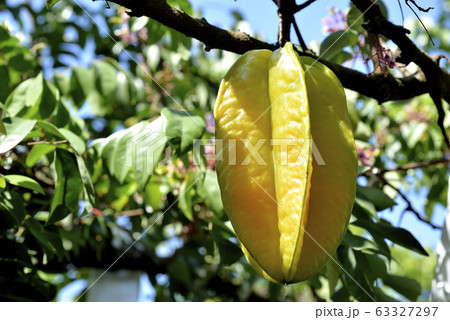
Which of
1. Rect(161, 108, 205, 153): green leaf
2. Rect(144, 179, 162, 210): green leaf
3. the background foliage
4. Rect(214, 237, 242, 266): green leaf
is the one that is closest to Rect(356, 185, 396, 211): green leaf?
the background foliage

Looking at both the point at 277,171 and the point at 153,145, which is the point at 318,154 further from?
the point at 153,145

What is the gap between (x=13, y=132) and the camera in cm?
118

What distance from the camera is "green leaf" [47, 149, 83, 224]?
4.16 ft

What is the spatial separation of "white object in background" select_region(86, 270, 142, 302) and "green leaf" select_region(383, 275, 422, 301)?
1.34 meters

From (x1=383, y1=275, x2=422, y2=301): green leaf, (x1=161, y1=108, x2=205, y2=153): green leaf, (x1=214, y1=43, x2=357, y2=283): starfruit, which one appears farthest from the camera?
(x1=383, y1=275, x2=422, y2=301): green leaf

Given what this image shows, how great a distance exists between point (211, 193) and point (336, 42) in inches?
21.8

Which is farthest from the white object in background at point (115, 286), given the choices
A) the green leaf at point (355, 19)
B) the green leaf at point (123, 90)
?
the green leaf at point (355, 19)

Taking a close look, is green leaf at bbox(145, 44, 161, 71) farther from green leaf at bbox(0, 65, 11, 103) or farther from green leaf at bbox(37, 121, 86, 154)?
green leaf at bbox(37, 121, 86, 154)

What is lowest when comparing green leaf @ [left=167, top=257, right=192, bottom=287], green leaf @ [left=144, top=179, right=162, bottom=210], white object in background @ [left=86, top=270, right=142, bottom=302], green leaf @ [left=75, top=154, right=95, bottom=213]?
white object in background @ [left=86, top=270, right=142, bottom=302]

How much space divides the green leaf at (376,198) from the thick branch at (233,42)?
274mm

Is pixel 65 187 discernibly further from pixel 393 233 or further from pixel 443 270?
pixel 443 270

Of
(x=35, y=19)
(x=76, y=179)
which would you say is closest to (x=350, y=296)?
(x=76, y=179)

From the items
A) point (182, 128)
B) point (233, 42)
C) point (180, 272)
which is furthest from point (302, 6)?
point (180, 272)

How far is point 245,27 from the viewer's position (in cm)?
250
